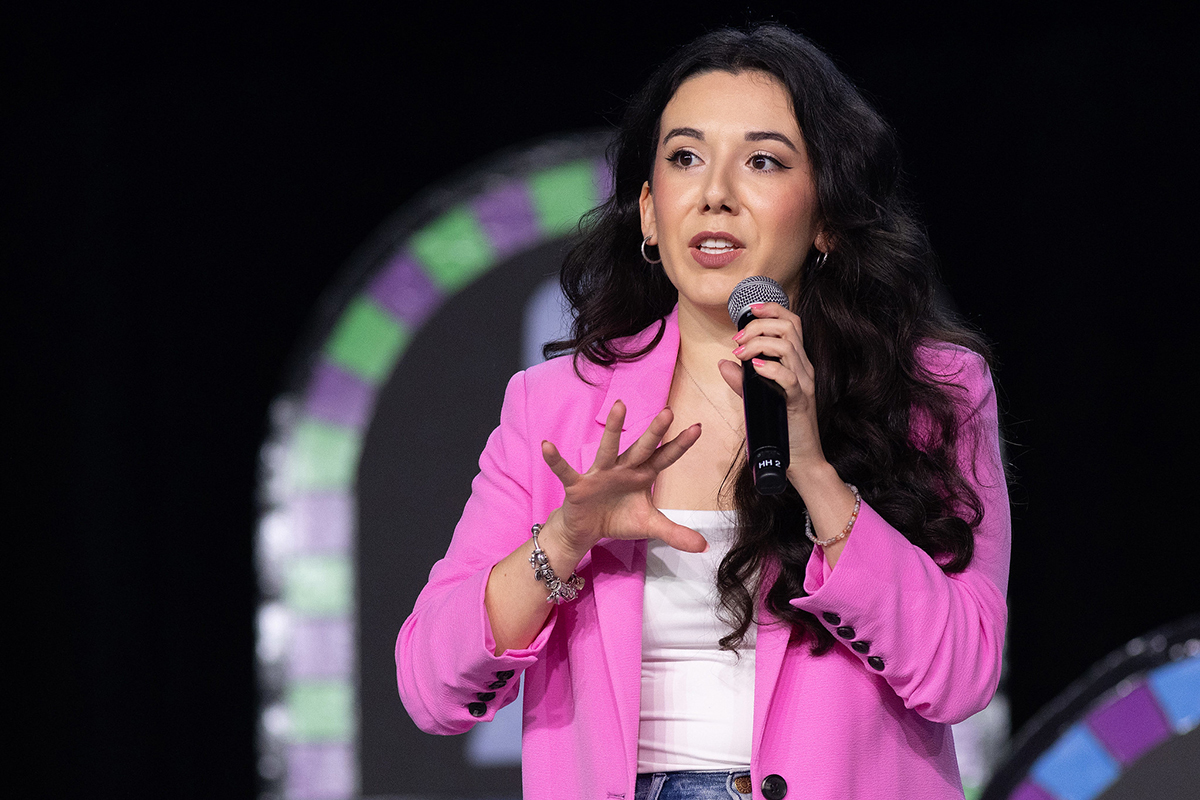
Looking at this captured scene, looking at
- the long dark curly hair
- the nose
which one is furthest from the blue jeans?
the nose

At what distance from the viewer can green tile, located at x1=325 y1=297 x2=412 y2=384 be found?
10.8 ft

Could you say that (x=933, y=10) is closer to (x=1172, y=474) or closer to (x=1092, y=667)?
(x=1172, y=474)

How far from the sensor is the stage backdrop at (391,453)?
315cm

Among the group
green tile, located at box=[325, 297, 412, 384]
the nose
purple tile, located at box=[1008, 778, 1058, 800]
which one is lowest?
purple tile, located at box=[1008, 778, 1058, 800]

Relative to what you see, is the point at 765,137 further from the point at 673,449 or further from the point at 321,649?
the point at 321,649

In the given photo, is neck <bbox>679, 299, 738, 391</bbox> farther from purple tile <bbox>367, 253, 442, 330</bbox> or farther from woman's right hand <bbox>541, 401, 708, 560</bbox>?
purple tile <bbox>367, 253, 442, 330</bbox>

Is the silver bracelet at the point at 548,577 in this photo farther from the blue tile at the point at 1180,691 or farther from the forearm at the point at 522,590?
the blue tile at the point at 1180,691

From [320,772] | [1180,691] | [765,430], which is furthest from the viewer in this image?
[320,772]

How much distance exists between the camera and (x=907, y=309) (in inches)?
60.1

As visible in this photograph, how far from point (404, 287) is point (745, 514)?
6.70ft

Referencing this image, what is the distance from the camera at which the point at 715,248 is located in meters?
1.45

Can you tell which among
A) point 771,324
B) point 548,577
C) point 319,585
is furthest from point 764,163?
point 319,585

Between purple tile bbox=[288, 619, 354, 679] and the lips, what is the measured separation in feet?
6.57

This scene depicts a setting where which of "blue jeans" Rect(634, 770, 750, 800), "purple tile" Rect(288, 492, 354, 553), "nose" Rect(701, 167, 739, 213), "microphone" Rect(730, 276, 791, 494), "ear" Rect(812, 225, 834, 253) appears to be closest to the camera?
"microphone" Rect(730, 276, 791, 494)
